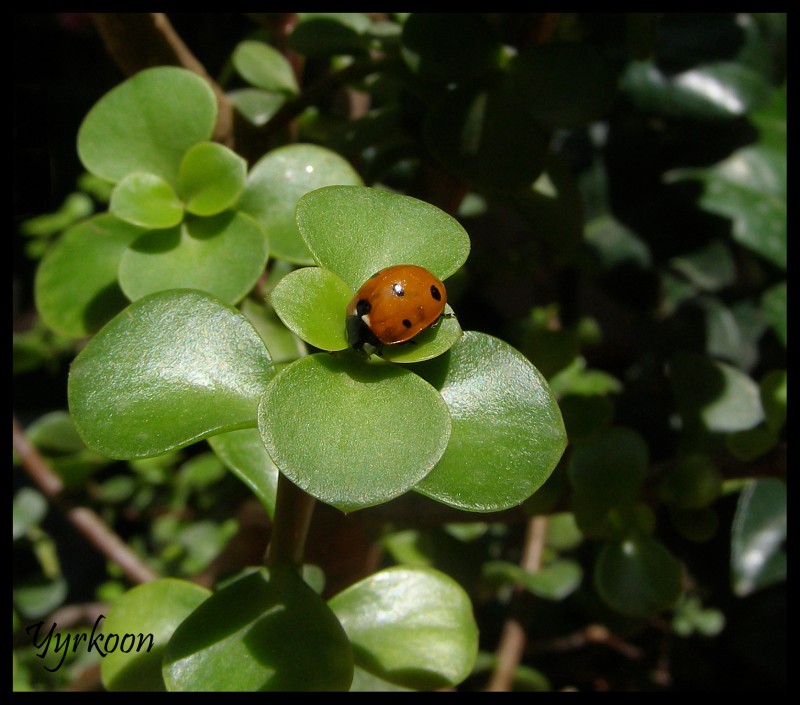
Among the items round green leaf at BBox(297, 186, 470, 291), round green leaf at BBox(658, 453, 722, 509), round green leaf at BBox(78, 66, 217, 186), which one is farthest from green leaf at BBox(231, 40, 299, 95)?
round green leaf at BBox(658, 453, 722, 509)

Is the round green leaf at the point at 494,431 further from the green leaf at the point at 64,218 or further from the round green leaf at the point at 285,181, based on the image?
the green leaf at the point at 64,218

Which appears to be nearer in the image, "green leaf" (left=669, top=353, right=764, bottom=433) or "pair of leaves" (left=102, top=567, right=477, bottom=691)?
"pair of leaves" (left=102, top=567, right=477, bottom=691)

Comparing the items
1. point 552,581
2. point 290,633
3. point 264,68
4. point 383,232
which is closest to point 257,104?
point 264,68

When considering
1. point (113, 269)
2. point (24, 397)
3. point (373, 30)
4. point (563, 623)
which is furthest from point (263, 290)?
point (563, 623)

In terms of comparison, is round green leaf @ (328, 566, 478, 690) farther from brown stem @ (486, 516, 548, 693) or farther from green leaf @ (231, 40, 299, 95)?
green leaf @ (231, 40, 299, 95)

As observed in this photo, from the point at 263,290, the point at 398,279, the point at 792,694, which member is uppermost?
the point at 398,279

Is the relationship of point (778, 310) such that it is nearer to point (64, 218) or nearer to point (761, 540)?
point (761, 540)

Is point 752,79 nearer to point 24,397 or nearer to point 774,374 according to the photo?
point 774,374
